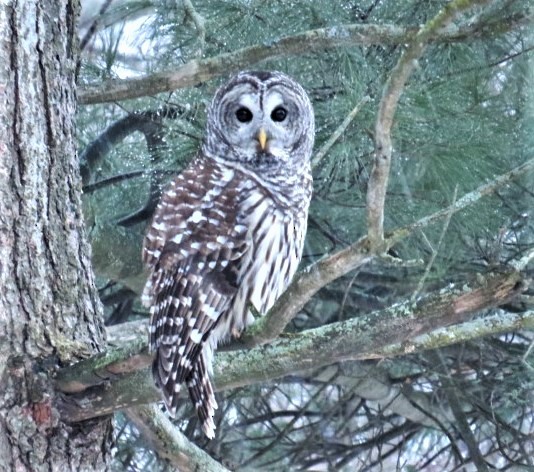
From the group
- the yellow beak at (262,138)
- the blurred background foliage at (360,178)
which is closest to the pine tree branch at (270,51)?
the blurred background foliage at (360,178)

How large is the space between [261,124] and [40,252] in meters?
0.63

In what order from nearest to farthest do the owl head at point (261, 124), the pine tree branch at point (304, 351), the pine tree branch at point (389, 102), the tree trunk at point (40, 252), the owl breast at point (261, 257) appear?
the pine tree branch at point (389, 102), the pine tree branch at point (304, 351), the tree trunk at point (40, 252), the owl breast at point (261, 257), the owl head at point (261, 124)

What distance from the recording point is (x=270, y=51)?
Answer: 2.41 m

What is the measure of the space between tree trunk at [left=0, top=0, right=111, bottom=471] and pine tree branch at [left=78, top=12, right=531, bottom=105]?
0.18 meters

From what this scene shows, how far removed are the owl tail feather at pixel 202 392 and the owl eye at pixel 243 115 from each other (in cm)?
66

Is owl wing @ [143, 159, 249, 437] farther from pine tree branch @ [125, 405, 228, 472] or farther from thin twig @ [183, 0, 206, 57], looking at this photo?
thin twig @ [183, 0, 206, 57]

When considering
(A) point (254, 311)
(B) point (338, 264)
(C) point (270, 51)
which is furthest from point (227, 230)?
(B) point (338, 264)

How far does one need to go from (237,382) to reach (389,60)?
1118 mm

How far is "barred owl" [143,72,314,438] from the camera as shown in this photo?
211cm

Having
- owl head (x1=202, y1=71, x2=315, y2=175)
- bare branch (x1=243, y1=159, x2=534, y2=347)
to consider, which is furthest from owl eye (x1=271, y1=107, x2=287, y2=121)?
bare branch (x1=243, y1=159, x2=534, y2=347)

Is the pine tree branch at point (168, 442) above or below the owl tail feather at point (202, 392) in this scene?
below

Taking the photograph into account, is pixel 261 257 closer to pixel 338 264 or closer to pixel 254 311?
pixel 254 311

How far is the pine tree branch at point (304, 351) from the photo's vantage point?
161 centimetres

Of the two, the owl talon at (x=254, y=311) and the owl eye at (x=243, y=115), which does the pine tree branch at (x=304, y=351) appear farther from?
the owl eye at (x=243, y=115)
